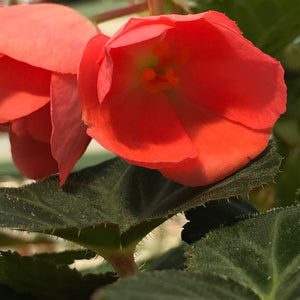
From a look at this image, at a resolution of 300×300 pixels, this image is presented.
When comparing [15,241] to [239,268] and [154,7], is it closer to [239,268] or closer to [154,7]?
[154,7]

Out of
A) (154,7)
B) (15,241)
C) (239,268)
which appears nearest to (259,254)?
(239,268)

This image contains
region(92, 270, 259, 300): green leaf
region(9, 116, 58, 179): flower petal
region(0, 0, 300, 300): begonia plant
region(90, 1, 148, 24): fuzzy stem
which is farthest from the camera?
region(90, 1, 148, 24): fuzzy stem

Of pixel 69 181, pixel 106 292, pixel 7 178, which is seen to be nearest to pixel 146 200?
pixel 69 181

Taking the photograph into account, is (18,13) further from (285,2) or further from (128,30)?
(285,2)

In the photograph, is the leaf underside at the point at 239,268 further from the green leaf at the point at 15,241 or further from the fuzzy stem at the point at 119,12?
the green leaf at the point at 15,241

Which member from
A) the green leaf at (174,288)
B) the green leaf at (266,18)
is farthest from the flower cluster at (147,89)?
the green leaf at (266,18)

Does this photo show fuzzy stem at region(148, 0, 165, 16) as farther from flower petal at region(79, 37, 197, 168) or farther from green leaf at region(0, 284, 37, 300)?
green leaf at region(0, 284, 37, 300)

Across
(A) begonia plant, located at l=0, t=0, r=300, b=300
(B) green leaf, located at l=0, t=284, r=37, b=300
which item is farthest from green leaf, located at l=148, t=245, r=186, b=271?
(B) green leaf, located at l=0, t=284, r=37, b=300
